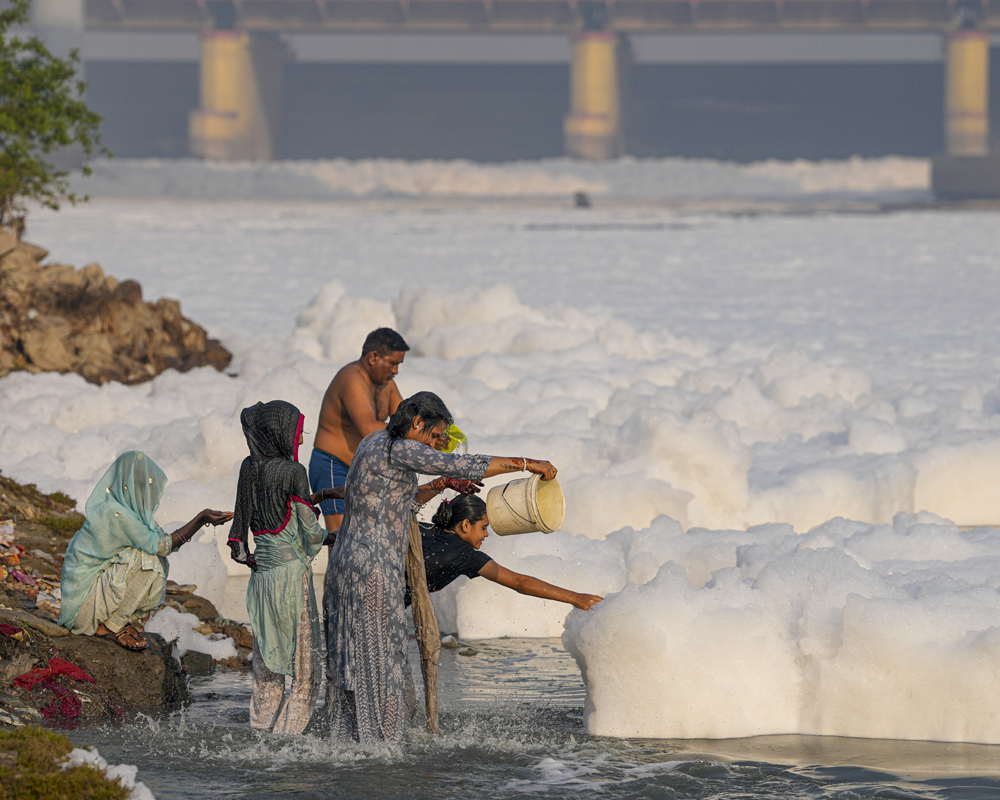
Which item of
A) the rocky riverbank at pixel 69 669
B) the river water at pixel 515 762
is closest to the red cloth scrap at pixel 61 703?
the rocky riverbank at pixel 69 669

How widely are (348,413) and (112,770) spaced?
236 cm

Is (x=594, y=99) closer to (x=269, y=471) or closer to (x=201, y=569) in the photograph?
(x=201, y=569)

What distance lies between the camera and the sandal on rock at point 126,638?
5281 millimetres

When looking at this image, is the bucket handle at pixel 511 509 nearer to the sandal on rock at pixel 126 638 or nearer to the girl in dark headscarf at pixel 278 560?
the girl in dark headscarf at pixel 278 560

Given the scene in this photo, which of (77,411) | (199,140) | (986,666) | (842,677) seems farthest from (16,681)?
(199,140)

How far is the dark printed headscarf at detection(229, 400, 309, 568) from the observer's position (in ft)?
15.7

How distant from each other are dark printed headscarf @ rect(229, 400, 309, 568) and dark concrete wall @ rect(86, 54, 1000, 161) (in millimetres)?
55378

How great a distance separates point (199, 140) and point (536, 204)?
21097mm

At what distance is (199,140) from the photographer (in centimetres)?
5612

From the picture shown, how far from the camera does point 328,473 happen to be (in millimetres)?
6125

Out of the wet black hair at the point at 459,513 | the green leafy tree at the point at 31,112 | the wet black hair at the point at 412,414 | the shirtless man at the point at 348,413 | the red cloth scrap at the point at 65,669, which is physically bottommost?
the red cloth scrap at the point at 65,669

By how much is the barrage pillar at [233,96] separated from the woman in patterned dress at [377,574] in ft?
174

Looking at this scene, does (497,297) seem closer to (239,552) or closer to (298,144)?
(239,552)

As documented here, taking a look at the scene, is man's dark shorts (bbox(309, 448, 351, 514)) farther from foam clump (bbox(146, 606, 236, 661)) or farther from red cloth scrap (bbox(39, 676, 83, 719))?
red cloth scrap (bbox(39, 676, 83, 719))
